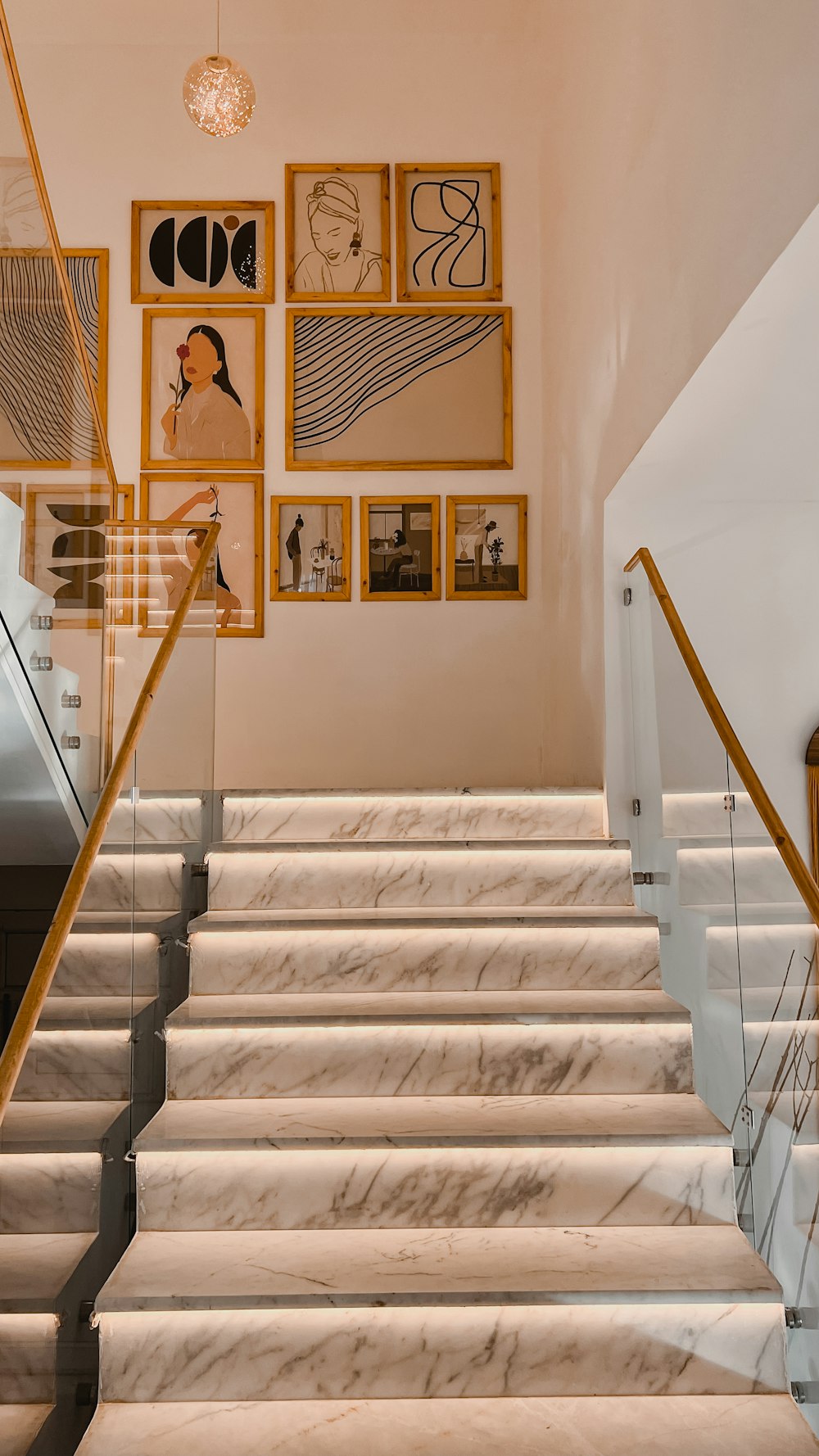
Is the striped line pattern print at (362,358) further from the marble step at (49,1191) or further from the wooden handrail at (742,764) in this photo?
the marble step at (49,1191)

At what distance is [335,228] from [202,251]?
787 mm

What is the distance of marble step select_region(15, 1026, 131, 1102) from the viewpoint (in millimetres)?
2191

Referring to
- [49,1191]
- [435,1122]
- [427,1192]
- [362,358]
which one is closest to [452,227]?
[362,358]

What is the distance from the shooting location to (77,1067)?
2.45 m

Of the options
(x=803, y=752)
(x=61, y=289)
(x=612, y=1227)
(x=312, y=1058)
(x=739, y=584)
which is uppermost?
(x=61, y=289)

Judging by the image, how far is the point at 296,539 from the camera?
253 inches

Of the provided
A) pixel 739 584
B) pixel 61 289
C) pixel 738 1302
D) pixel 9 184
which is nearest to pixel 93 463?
pixel 61 289

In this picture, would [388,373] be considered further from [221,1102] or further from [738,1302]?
[738,1302]

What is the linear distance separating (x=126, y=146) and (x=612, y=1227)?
251 inches

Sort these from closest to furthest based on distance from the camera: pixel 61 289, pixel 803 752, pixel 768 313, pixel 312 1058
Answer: pixel 768 313, pixel 312 1058, pixel 61 289, pixel 803 752

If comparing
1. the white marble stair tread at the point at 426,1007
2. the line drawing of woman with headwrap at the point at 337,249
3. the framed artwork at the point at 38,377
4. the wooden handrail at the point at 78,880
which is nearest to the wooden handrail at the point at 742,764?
the white marble stair tread at the point at 426,1007

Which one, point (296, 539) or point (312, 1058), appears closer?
point (312, 1058)

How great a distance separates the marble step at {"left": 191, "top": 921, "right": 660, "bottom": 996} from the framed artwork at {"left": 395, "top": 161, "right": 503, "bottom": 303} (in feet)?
14.1

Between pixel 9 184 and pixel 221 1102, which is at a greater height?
pixel 9 184
